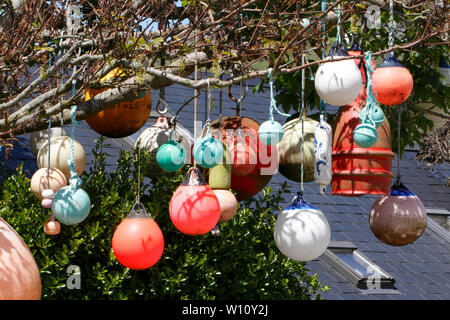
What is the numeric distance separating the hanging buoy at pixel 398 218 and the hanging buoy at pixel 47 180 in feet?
7.59

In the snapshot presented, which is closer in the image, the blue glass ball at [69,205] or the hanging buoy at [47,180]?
the blue glass ball at [69,205]

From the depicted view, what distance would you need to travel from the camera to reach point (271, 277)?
7.53m

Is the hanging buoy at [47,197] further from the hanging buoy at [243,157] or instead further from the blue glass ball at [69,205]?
the hanging buoy at [243,157]

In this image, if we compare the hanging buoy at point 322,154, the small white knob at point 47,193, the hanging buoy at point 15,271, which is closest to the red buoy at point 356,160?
the hanging buoy at point 322,154

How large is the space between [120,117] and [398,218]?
2.23 m

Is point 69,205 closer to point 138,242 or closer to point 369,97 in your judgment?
point 138,242

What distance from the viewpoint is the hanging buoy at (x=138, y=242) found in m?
5.13

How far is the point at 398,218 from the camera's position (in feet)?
18.8
